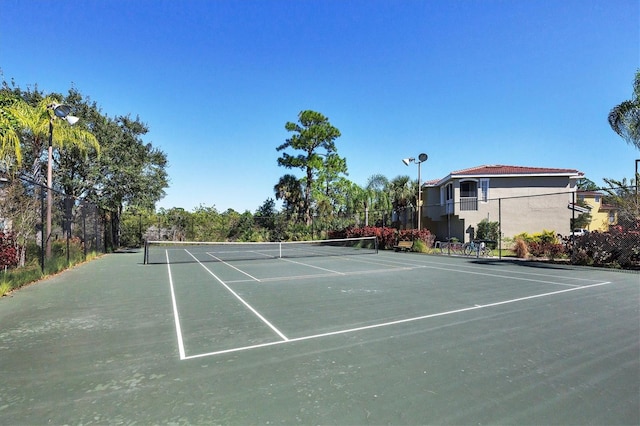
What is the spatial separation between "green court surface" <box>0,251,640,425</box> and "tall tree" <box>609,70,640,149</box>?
10622mm

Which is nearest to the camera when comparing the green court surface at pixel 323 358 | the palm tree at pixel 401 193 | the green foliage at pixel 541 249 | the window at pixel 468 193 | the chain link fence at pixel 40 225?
the green court surface at pixel 323 358

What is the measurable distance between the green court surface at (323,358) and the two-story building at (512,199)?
20858mm

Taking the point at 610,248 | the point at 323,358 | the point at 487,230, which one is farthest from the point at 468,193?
the point at 323,358

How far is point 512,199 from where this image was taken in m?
28.5

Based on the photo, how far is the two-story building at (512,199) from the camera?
27.4 metres

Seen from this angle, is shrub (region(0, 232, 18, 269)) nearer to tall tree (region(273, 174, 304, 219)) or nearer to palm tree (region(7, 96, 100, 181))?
palm tree (region(7, 96, 100, 181))

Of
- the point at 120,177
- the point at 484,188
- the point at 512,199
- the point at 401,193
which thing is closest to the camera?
the point at 120,177

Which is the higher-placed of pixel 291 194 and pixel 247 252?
pixel 291 194

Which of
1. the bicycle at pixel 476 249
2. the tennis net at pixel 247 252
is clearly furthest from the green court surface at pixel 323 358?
the bicycle at pixel 476 249

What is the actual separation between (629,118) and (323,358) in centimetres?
1768

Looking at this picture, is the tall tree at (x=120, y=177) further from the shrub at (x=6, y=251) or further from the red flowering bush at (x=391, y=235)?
the red flowering bush at (x=391, y=235)

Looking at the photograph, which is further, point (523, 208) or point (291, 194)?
point (291, 194)

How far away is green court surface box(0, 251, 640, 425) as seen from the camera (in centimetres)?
294

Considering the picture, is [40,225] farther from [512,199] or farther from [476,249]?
[512,199]
